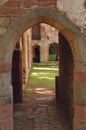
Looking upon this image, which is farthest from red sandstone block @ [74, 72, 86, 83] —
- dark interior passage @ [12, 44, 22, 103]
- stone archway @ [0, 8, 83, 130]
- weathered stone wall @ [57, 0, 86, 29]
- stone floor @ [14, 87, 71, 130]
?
dark interior passage @ [12, 44, 22, 103]

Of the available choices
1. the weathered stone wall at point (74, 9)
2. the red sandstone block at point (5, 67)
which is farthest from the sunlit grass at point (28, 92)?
the weathered stone wall at point (74, 9)

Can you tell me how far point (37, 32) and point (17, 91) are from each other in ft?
64.6

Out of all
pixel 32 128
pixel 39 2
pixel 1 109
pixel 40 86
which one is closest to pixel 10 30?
pixel 39 2

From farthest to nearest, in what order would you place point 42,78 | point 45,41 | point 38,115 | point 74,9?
1. point 45,41
2. point 42,78
3. point 38,115
4. point 74,9

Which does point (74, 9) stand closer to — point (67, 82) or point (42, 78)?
point (67, 82)

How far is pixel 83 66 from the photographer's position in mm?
5371

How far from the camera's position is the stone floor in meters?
7.00

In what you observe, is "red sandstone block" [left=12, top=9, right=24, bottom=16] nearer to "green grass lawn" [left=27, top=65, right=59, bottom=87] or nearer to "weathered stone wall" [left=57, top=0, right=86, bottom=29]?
"weathered stone wall" [left=57, top=0, right=86, bottom=29]

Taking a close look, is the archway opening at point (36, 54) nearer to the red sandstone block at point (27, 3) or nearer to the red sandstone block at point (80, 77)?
the red sandstone block at point (80, 77)

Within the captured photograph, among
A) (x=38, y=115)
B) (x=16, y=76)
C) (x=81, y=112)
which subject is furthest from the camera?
(x=16, y=76)

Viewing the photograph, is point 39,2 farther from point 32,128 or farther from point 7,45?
point 32,128

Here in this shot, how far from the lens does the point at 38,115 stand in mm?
8008

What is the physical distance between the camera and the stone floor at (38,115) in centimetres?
700

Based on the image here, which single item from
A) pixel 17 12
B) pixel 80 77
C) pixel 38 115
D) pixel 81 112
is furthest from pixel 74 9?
pixel 38 115
